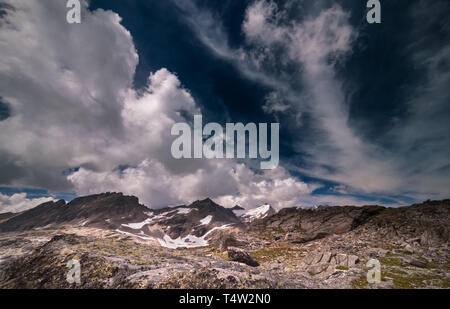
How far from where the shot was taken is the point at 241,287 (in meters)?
8.34

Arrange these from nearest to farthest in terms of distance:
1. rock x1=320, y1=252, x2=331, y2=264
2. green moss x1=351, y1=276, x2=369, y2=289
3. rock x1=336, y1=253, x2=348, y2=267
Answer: green moss x1=351, y1=276, x2=369, y2=289 < rock x1=336, y1=253, x2=348, y2=267 < rock x1=320, y1=252, x2=331, y2=264

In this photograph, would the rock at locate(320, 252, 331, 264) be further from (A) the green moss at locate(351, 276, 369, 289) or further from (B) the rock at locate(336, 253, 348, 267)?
(A) the green moss at locate(351, 276, 369, 289)

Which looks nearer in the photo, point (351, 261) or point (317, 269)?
point (317, 269)

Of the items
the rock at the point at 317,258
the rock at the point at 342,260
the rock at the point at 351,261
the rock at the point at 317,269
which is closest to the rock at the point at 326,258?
the rock at the point at 317,258

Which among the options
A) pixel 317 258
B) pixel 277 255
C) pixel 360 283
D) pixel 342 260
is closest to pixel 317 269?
pixel 360 283

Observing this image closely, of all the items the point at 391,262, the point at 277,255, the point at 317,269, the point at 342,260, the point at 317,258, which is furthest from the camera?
the point at 277,255

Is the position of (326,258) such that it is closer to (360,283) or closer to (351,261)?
(351,261)

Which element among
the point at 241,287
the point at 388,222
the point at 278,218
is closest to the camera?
the point at 241,287

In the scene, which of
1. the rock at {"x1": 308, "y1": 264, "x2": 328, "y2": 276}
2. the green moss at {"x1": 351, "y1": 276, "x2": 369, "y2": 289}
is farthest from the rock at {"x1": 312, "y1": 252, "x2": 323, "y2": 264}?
the green moss at {"x1": 351, "y1": 276, "x2": 369, "y2": 289}

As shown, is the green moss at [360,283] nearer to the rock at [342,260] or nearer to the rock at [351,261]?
the rock at [351,261]

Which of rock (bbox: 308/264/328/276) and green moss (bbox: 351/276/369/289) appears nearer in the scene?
green moss (bbox: 351/276/369/289)
